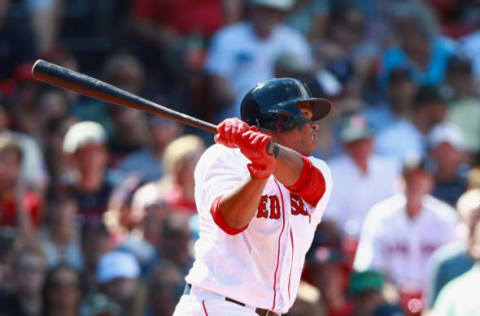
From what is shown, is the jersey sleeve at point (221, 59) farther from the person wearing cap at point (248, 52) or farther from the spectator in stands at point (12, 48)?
the spectator in stands at point (12, 48)

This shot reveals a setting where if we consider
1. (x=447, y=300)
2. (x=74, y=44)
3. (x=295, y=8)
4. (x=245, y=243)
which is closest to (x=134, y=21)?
(x=74, y=44)

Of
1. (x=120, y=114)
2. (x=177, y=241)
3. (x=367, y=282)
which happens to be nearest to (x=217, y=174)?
(x=177, y=241)

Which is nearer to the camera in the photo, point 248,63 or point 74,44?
point 248,63

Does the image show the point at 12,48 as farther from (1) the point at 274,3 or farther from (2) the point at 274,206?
(2) the point at 274,206

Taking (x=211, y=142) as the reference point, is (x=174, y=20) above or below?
above

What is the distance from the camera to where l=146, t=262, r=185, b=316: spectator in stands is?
621 centimetres

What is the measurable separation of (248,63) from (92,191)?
6.90 ft

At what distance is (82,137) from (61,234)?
2.56 feet

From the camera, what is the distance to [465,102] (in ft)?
28.6

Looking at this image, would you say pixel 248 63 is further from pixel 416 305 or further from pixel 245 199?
pixel 245 199

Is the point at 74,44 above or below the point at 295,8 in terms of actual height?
below

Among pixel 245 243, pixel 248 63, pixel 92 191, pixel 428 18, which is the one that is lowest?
pixel 245 243

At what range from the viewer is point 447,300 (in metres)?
5.55

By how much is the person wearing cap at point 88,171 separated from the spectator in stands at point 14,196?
0.95 ft
